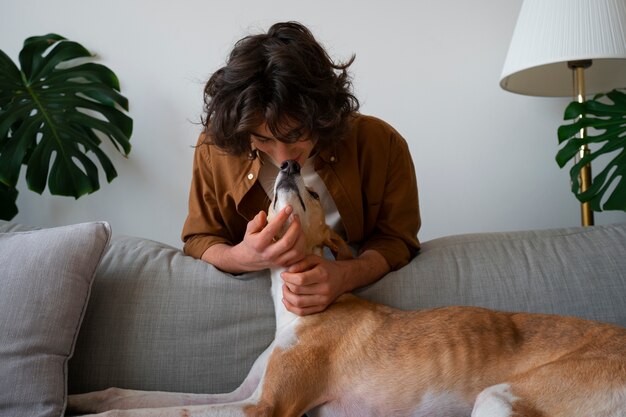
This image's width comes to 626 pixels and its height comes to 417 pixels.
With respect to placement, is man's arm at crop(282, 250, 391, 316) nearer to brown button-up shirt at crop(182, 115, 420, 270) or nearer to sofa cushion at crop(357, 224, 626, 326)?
sofa cushion at crop(357, 224, 626, 326)

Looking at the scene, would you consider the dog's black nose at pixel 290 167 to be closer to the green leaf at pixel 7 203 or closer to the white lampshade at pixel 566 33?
the white lampshade at pixel 566 33

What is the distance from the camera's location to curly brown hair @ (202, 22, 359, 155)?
5.39ft

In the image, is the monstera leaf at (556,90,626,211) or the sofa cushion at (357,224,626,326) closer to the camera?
the sofa cushion at (357,224,626,326)

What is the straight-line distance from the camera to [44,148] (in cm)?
254

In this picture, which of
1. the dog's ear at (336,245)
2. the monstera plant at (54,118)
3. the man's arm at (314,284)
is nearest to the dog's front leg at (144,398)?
the man's arm at (314,284)

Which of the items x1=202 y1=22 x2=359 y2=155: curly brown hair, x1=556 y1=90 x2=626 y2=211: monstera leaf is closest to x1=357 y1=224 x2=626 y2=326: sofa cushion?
x1=556 y1=90 x2=626 y2=211: monstera leaf

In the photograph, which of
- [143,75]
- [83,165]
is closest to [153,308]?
[83,165]

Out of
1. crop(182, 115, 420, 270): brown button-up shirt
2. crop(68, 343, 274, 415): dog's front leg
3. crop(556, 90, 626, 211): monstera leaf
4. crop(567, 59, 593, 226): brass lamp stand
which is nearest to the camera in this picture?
crop(68, 343, 274, 415): dog's front leg

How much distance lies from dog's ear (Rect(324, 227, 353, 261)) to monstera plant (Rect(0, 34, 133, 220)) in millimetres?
1222

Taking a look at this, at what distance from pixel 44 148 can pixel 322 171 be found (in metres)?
1.33

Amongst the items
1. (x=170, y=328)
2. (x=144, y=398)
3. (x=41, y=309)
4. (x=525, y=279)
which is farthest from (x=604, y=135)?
(x=41, y=309)

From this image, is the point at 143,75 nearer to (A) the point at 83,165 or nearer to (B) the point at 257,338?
(A) the point at 83,165

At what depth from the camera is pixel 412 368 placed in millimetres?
1520

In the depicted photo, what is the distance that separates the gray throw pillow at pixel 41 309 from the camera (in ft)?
A: 4.93
